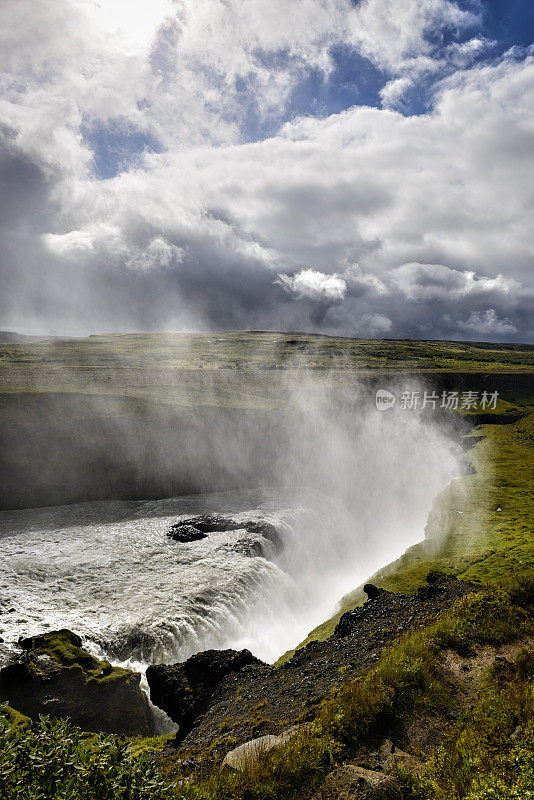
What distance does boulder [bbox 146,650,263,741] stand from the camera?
17031mm

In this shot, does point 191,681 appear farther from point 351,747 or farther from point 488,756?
point 488,756

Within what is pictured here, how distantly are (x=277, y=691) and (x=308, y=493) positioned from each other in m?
53.5

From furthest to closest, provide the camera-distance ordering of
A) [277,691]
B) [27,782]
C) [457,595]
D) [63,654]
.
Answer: [63,654], [457,595], [277,691], [27,782]

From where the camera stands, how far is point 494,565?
1073 inches

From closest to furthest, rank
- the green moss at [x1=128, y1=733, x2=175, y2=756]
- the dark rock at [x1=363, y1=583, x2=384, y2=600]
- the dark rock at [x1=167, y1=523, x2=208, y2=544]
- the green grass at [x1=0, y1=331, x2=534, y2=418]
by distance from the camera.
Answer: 1. the green moss at [x1=128, y1=733, x2=175, y2=756]
2. the dark rock at [x1=363, y1=583, x2=384, y2=600]
3. the dark rock at [x1=167, y1=523, x2=208, y2=544]
4. the green grass at [x1=0, y1=331, x2=534, y2=418]

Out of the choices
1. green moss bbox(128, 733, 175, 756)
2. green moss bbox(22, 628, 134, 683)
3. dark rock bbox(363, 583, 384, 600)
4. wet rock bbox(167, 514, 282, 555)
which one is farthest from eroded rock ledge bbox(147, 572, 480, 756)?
wet rock bbox(167, 514, 282, 555)

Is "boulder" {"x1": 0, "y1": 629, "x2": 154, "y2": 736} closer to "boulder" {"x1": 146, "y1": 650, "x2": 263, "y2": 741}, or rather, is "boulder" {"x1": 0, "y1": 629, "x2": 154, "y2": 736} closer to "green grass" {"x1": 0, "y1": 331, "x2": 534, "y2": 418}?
"boulder" {"x1": 146, "y1": 650, "x2": 263, "y2": 741}

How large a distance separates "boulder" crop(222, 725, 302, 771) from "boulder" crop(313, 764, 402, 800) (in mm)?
1682

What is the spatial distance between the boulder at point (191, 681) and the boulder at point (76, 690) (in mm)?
3834

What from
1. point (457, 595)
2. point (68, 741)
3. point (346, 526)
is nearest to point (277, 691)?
point (457, 595)

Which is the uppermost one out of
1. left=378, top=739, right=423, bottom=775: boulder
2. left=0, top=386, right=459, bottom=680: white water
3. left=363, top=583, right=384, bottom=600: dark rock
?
left=378, top=739, right=423, bottom=775: boulder

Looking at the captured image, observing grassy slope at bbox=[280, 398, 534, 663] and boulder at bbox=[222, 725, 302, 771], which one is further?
grassy slope at bbox=[280, 398, 534, 663]

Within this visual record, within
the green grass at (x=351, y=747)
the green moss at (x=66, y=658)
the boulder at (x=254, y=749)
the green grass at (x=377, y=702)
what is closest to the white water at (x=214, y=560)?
the green moss at (x=66, y=658)

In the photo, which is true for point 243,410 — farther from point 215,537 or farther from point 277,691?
point 277,691
